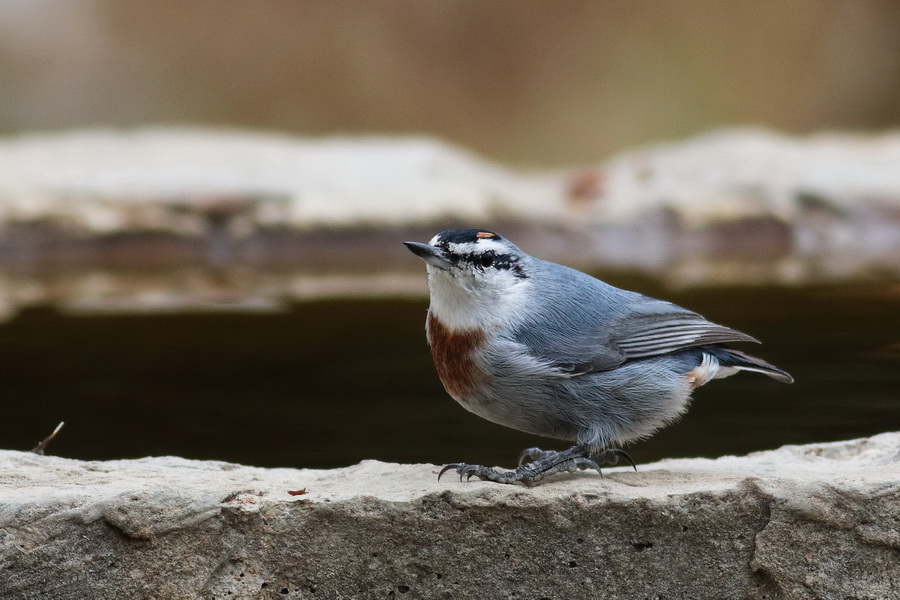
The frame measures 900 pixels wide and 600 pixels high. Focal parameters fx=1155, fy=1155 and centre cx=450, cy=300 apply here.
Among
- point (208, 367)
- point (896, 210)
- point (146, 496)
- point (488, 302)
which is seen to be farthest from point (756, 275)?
point (146, 496)

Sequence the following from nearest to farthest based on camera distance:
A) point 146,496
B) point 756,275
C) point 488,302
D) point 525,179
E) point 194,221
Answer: point 146,496 → point 488,302 → point 756,275 → point 194,221 → point 525,179

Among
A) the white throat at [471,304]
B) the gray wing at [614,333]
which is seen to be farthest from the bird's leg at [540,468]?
the white throat at [471,304]

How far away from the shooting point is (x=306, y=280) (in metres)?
8.45

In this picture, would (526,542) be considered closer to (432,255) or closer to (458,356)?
(458,356)

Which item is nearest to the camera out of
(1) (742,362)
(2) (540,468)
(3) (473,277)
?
(2) (540,468)

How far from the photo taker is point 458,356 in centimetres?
306

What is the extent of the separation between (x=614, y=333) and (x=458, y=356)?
440 millimetres

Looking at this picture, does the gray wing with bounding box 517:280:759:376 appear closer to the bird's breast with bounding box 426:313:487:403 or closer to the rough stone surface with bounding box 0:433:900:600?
the bird's breast with bounding box 426:313:487:403

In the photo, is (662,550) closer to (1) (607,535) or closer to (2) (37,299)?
(1) (607,535)

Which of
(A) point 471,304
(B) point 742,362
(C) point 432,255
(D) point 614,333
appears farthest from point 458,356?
(B) point 742,362

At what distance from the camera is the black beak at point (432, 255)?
9.59 feet

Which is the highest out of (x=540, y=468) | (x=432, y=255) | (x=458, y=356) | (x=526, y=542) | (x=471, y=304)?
(x=432, y=255)

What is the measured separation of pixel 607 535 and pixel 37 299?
5652 mm

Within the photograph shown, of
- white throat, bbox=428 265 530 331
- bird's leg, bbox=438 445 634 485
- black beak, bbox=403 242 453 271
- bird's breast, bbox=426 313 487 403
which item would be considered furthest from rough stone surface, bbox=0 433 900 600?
black beak, bbox=403 242 453 271
